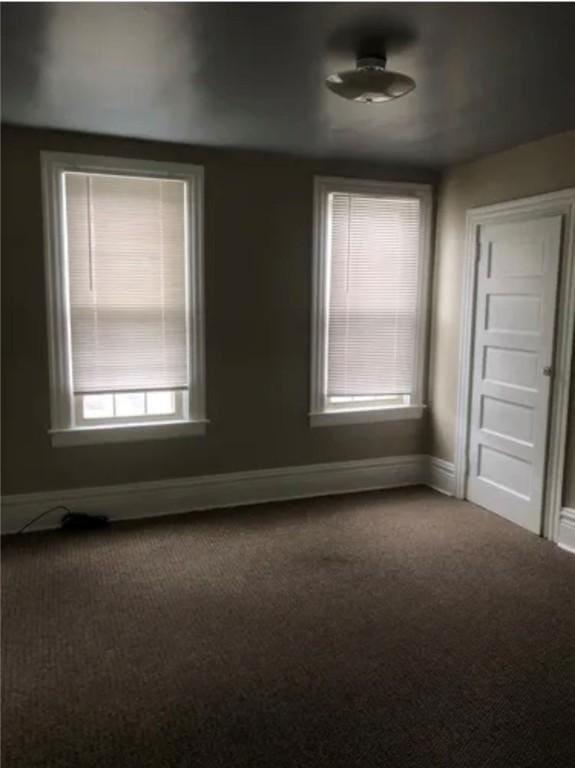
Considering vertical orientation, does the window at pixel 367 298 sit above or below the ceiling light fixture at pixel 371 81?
below

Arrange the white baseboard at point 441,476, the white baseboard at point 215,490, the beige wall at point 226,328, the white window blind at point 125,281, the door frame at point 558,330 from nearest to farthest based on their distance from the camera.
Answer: the door frame at point 558,330 < the beige wall at point 226,328 < the white window blind at point 125,281 < the white baseboard at point 215,490 < the white baseboard at point 441,476

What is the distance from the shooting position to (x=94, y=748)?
2012 millimetres

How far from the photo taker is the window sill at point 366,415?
14.9ft

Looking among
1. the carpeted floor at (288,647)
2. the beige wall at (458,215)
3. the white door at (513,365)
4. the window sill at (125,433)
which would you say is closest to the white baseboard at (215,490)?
the carpeted floor at (288,647)

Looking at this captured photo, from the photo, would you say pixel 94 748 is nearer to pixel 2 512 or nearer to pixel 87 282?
pixel 2 512

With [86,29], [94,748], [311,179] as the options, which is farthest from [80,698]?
[311,179]

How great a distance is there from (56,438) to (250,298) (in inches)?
60.8

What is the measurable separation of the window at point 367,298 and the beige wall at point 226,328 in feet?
0.35

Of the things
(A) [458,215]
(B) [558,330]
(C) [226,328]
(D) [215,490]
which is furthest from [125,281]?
(B) [558,330]

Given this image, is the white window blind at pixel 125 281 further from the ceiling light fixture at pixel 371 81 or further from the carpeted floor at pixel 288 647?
the ceiling light fixture at pixel 371 81

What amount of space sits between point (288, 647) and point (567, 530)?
1.95 meters

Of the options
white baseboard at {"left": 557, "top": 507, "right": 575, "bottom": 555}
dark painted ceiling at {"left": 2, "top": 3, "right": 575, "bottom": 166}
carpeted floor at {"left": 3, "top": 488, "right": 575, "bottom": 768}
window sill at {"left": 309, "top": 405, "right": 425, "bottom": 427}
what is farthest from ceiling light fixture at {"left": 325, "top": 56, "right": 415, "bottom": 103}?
white baseboard at {"left": 557, "top": 507, "right": 575, "bottom": 555}

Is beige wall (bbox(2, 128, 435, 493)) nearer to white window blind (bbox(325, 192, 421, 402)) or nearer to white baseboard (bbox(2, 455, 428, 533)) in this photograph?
white baseboard (bbox(2, 455, 428, 533))

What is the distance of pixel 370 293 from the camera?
14.9ft
